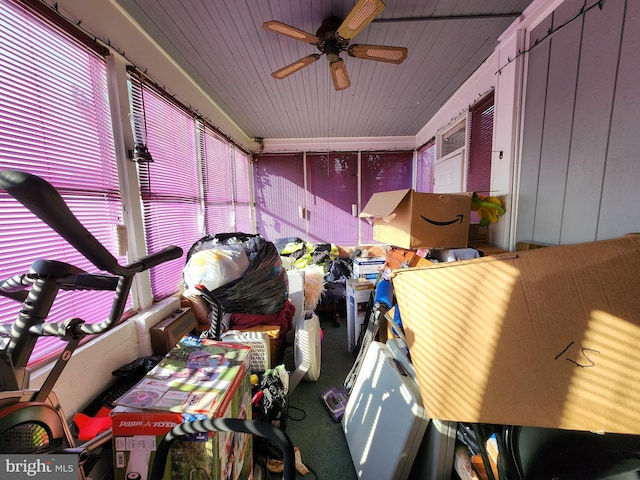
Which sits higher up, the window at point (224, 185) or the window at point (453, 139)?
the window at point (453, 139)

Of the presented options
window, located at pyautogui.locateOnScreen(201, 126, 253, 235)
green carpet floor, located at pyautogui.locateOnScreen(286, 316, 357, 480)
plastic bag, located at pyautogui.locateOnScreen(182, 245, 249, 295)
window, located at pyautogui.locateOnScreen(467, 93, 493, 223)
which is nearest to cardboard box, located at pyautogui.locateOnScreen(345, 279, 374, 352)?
green carpet floor, located at pyautogui.locateOnScreen(286, 316, 357, 480)

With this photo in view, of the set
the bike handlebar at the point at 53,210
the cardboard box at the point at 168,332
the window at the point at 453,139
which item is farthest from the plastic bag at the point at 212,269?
the window at the point at 453,139

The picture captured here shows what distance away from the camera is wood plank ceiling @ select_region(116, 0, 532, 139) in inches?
61.1

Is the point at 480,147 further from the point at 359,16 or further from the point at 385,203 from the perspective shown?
the point at 359,16

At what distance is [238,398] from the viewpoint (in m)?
0.91

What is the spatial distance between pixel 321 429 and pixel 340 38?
2.56m

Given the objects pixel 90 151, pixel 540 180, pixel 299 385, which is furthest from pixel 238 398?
pixel 540 180

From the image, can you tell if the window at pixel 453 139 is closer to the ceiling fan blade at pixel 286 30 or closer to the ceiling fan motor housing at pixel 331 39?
the ceiling fan motor housing at pixel 331 39

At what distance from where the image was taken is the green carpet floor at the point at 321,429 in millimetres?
1271

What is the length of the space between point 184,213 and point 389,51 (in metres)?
2.08

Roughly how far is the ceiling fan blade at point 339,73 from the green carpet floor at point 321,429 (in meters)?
2.40

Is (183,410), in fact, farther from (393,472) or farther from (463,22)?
(463,22)

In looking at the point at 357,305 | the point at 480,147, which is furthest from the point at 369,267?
the point at 480,147

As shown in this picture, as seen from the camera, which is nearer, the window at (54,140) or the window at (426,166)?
the window at (54,140)
